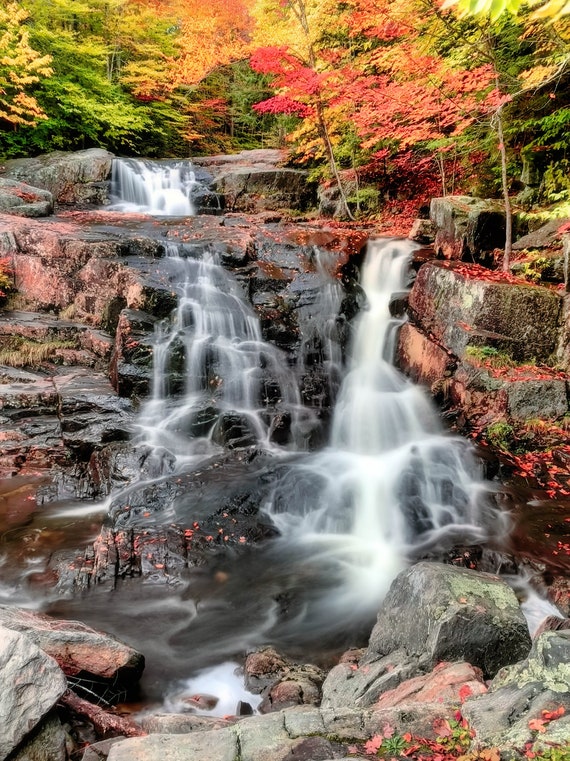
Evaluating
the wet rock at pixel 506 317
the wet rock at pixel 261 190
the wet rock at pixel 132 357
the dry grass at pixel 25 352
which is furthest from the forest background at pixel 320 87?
the dry grass at pixel 25 352

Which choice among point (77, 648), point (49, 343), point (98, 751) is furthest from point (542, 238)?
point (98, 751)

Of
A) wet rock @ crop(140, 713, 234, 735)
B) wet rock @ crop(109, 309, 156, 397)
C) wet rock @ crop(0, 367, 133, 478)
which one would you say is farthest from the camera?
wet rock @ crop(109, 309, 156, 397)

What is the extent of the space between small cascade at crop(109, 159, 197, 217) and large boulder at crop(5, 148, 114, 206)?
0.48 m

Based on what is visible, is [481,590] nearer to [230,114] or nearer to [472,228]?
[472,228]

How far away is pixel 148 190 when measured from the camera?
16.9m

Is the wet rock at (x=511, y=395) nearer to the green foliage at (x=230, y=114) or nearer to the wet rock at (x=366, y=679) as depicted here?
the wet rock at (x=366, y=679)

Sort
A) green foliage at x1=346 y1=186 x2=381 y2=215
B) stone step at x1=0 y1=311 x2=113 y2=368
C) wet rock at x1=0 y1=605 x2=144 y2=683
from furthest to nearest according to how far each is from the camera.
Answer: green foliage at x1=346 y1=186 x2=381 y2=215, stone step at x1=0 y1=311 x2=113 y2=368, wet rock at x1=0 y1=605 x2=144 y2=683

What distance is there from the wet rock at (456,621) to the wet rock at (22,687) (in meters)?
2.53

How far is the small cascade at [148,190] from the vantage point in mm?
16422

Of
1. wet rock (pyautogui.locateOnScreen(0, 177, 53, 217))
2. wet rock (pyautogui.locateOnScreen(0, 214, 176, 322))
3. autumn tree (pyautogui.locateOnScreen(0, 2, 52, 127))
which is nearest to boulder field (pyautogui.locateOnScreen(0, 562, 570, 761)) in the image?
wet rock (pyautogui.locateOnScreen(0, 214, 176, 322))

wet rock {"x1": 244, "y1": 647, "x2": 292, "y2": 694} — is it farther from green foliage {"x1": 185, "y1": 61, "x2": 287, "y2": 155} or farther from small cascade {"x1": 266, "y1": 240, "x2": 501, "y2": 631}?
green foliage {"x1": 185, "y1": 61, "x2": 287, "y2": 155}

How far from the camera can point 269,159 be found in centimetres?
1989

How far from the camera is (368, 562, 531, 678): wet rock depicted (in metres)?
3.53

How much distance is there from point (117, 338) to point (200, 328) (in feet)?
5.44
